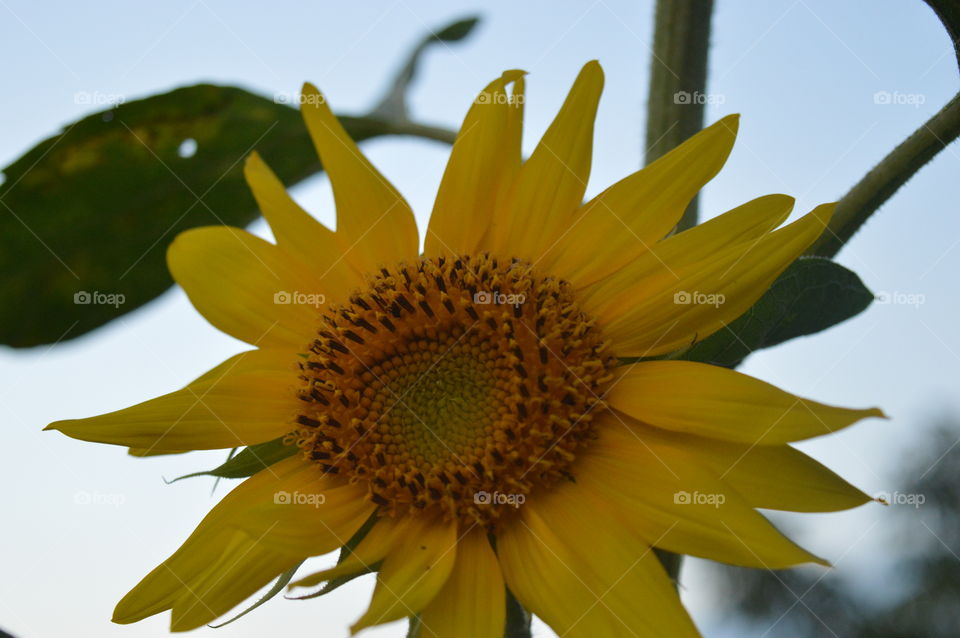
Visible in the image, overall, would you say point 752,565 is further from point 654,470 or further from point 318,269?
point 318,269

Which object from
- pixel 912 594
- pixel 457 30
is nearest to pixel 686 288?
pixel 457 30

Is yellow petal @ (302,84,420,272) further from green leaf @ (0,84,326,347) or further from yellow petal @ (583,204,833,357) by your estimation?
yellow petal @ (583,204,833,357)

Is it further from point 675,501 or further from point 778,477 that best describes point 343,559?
point 778,477

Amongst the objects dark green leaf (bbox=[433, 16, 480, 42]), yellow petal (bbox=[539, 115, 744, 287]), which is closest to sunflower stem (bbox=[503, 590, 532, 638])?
yellow petal (bbox=[539, 115, 744, 287])

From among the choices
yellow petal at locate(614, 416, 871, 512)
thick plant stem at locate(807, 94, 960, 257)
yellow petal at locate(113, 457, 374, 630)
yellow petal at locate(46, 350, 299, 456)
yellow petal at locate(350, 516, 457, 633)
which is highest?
yellow petal at locate(46, 350, 299, 456)

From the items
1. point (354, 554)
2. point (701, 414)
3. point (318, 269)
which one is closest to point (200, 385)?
point (318, 269)
